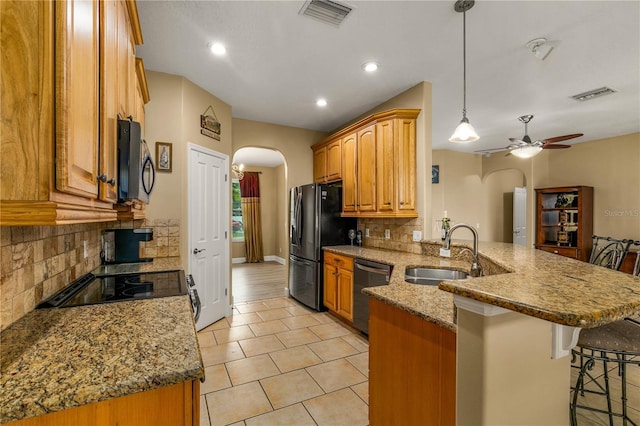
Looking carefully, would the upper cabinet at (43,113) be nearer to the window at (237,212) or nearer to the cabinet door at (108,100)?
the cabinet door at (108,100)

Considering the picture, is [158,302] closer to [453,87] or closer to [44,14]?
[44,14]

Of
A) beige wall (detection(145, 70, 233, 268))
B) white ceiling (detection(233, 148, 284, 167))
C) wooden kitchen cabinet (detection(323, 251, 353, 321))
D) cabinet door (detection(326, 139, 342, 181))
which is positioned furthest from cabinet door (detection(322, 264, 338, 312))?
white ceiling (detection(233, 148, 284, 167))

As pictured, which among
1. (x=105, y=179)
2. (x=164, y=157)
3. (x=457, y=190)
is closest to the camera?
(x=105, y=179)

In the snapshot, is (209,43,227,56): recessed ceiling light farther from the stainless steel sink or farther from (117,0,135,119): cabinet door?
the stainless steel sink

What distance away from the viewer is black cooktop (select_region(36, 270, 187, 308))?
1.45 meters

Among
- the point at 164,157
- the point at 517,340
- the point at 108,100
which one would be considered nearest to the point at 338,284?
the point at 164,157

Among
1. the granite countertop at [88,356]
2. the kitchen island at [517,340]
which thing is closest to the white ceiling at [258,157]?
the granite countertop at [88,356]

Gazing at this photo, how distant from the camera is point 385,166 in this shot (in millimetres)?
3479

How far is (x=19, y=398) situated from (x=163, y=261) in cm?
221

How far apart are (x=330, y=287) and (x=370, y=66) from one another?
257 cm

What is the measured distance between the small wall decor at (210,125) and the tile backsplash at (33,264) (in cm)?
187

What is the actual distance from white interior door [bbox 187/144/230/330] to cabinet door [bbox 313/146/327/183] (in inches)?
58.7

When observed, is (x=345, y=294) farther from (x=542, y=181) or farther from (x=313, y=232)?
(x=542, y=181)

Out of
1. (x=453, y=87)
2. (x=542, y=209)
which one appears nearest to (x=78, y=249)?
(x=453, y=87)
